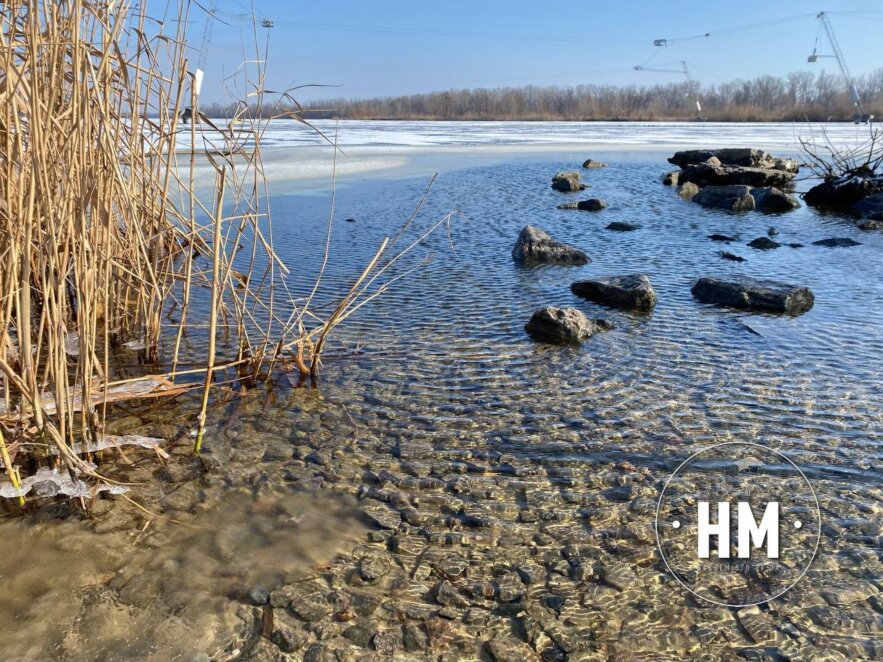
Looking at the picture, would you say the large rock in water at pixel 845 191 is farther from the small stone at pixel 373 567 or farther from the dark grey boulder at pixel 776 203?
the small stone at pixel 373 567

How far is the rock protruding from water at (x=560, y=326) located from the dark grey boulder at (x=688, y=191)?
26.3 ft

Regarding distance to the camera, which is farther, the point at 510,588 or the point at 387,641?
the point at 510,588

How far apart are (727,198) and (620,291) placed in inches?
271

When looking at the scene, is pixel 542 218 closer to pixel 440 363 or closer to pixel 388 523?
pixel 440 363

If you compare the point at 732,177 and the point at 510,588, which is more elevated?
the point at 732,177

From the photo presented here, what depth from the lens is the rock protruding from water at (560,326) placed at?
427 cm

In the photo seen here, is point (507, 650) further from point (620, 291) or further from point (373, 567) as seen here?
point (620, 291)

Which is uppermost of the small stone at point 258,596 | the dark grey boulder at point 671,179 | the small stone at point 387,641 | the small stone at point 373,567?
the dark grey boulder at point 671,179

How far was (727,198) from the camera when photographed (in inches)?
423

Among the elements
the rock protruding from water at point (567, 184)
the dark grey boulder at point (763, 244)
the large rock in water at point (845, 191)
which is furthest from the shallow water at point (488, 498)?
the rock protruding from water at point (567, 184)

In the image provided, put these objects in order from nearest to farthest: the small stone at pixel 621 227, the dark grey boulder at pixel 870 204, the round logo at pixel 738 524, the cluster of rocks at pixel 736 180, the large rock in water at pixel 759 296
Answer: the round logo at pixel 738 524 → the large rock in water at pixel 759 296 → the small stone at pixel 621 227 → the dark grey boulder at pixel 870 204 → the cluster of rocks at pixel 736 180

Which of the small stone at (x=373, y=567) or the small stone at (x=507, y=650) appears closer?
the small stone at (x=507, y=650)

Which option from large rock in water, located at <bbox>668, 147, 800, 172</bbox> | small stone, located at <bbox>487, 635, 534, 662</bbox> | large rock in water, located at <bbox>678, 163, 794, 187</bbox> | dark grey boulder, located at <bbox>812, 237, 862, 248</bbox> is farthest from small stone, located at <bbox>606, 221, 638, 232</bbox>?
large rock in water, located at <bbox>668, 147, 800, 172</bbox>

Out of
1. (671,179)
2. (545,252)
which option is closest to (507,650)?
(545,252)
